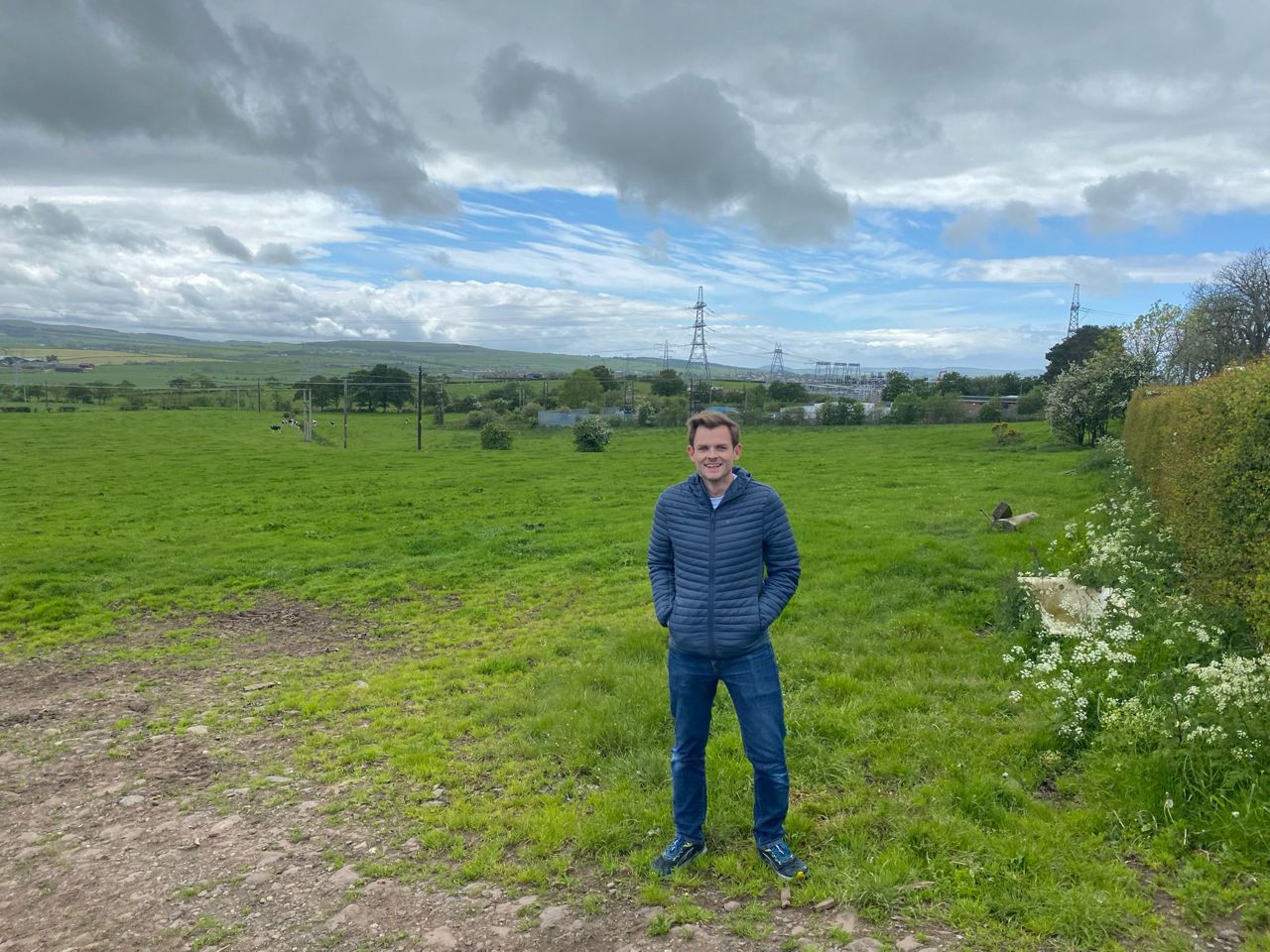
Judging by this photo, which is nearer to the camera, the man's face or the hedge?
the man's face

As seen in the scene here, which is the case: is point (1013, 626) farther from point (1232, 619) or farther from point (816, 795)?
point (816, 795)

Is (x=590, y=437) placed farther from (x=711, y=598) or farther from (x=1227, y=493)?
(x=711, y=598)

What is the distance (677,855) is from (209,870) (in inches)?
121

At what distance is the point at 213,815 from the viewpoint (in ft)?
18.6

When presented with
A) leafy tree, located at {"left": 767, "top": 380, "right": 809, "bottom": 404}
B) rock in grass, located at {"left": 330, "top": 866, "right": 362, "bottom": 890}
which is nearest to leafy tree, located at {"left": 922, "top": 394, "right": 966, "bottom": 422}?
leafy tree, located at {"left": 767, "top": 380, "right": 809, "bottom": 404}

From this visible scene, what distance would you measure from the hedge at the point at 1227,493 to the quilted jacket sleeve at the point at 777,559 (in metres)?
3.81

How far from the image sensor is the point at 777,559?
4.51m

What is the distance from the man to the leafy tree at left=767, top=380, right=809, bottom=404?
63.8 metres

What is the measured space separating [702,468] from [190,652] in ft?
28.8

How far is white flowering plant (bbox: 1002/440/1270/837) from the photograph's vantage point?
4758 mm

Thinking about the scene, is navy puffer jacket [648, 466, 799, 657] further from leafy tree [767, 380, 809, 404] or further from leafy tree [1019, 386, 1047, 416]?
leafy tree [767, 380, 809, 404]

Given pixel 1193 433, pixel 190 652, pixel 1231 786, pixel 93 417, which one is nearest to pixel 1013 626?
pixel 1193 433

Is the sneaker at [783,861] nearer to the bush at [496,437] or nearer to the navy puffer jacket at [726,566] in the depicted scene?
the navy puffer jacket at [726,566]

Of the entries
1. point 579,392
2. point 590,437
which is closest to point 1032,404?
point 590,437
